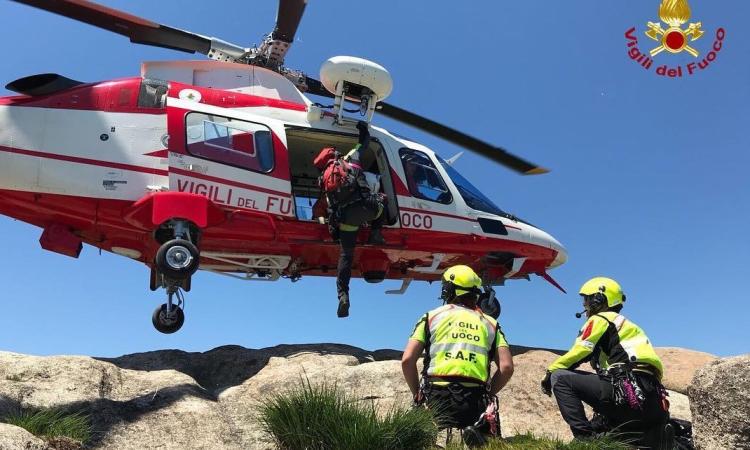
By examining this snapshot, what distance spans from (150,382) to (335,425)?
3239mm

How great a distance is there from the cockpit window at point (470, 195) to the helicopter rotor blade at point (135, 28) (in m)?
4.14

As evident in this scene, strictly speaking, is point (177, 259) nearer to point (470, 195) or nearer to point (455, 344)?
point (455, 344)

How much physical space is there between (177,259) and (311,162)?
416 cm

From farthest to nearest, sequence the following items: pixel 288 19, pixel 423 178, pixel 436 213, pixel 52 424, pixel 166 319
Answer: pixel 423 178
pixel 436 213
pixel 288 19
pixel 166 319
pixel 52 424

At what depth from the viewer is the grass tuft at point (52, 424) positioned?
4.84 meters

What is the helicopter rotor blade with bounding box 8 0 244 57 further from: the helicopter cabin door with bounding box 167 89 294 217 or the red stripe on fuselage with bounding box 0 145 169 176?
the red stripe on fuselage with bounding box 0 145 169 176

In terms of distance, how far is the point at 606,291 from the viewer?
572 centimetres

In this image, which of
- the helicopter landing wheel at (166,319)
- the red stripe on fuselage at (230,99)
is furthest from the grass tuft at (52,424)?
the red stripe on fuselage at (230,99)

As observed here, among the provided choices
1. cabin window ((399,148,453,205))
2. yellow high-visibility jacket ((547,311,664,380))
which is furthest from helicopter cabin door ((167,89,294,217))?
yellow high-visibility jacket ((547,311,664,380))

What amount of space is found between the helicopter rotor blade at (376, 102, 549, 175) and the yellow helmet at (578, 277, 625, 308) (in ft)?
20.9

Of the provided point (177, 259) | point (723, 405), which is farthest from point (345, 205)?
point (723, 405)

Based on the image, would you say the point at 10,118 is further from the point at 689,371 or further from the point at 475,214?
the point at 689,371

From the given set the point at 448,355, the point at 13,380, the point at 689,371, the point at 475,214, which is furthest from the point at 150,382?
the point at 689,371

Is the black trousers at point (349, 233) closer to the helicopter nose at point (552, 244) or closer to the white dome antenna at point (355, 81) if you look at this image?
the white dome antenna at point (355, 81)
